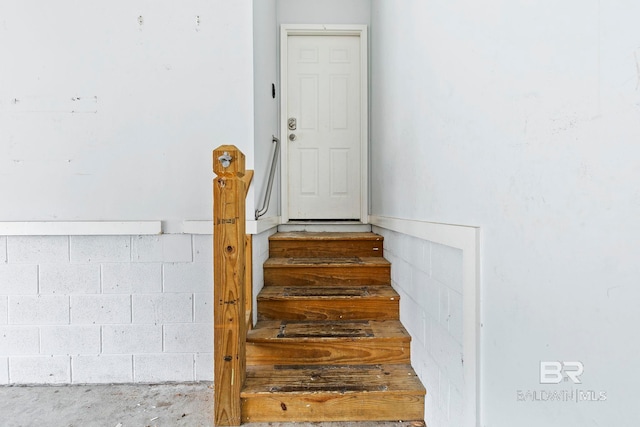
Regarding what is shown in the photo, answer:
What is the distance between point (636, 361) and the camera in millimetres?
596

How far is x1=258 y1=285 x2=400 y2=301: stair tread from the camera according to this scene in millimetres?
2059

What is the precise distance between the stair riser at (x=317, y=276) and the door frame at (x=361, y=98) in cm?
101

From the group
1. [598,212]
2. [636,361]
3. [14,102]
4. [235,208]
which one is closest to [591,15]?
[598,212]

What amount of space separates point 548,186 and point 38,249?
256cm

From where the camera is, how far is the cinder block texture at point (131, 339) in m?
1.99

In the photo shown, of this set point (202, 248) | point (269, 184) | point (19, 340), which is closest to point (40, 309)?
point (19, 340)

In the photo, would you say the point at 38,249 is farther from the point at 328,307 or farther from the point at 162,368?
the point at 328,307

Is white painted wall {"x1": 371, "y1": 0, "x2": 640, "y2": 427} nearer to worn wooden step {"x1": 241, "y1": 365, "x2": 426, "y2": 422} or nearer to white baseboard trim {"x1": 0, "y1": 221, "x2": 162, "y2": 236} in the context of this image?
worn wooden step {"x1": 241, "y1": 365, "x2": 426, "y2": 422}

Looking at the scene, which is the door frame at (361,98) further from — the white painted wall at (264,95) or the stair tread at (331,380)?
the stair tread at (331,380)

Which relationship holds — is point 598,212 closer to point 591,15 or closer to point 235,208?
point 591,15

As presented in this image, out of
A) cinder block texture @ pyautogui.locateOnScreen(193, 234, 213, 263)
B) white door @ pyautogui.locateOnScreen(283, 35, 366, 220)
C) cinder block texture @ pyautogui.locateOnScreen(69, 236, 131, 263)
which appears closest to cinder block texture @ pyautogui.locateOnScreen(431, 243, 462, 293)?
cinder block texture @ pyautogui.locateOnScreen(193, 234, 213, 263)

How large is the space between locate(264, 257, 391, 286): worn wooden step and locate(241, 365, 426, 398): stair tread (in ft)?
2.05

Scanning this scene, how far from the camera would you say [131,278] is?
2.00m

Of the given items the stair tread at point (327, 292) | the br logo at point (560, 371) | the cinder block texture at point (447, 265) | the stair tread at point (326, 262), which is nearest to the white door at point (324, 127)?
the stair tread at point (326, 262)
